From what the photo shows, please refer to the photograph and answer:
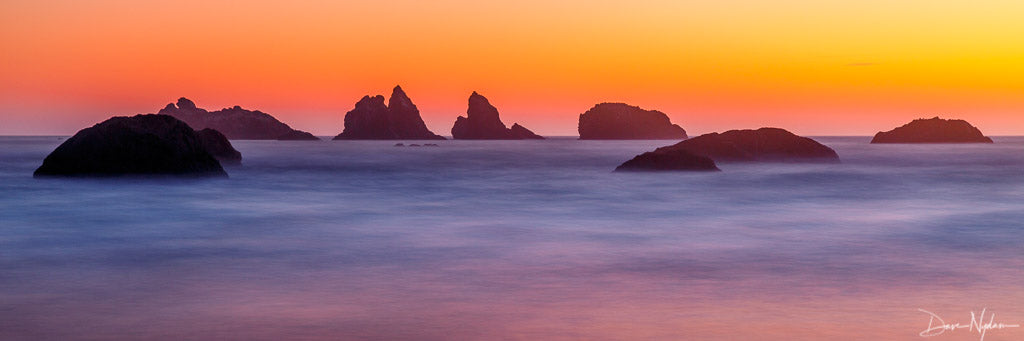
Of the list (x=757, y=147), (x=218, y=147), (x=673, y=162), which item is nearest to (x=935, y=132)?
(x=757, y=147)

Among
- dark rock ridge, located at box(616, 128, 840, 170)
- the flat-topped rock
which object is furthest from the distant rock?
the flat-topped rock

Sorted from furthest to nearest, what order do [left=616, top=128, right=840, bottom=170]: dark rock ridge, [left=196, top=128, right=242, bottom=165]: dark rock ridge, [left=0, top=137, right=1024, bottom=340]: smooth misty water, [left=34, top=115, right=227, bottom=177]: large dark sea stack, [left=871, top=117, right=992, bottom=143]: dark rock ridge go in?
[left=871, top=117, right=992, bottom=143]: dark rock ridge, [left=616, top=128, right=840, bottom=170]: dark rock ridge, [left=196, top=128, right=242, bottom=165]: dark rock ridge, [left=34, top=115, right=227, bottom=177]: large dark sea stack, [left=0, top=137, right=1024, bottom=340]: smooth misty water

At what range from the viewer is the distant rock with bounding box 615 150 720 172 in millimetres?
41000

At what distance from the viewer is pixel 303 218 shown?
23438 millimetres

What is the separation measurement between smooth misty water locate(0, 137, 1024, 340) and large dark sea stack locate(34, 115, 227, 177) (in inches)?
192

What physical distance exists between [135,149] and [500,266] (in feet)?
86.0

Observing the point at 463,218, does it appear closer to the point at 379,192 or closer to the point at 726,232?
the point at 726,232

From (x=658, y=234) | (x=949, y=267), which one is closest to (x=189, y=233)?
(x=658, y=234)

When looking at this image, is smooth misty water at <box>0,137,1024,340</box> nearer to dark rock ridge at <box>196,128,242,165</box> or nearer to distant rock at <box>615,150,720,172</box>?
distant rock at <box>615,150,720,172</box>

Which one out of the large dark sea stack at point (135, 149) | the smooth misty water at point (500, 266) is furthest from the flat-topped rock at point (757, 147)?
the large dark sea stack at point (135, 149)

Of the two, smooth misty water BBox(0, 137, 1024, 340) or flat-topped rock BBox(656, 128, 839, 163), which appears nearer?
smooth misty water BBox(0, 137, 1024, 340)

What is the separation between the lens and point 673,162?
41.0 m

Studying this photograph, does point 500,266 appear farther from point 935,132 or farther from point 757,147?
point 935,132

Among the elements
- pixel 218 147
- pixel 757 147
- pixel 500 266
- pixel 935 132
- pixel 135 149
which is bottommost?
pixel 500 266
